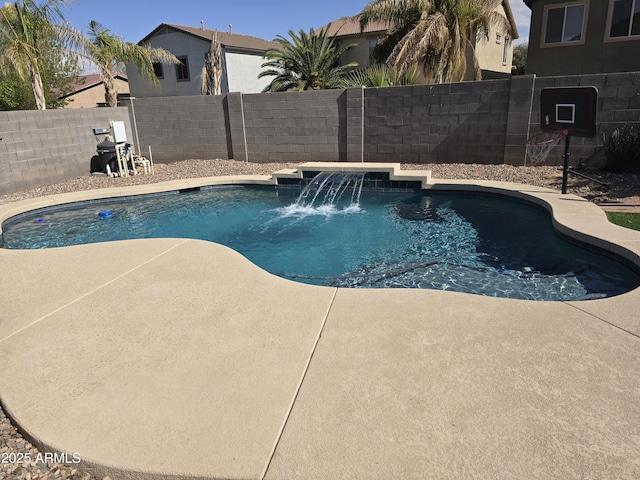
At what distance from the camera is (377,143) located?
1200 cm

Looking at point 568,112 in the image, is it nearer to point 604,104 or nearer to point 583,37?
point 604,104

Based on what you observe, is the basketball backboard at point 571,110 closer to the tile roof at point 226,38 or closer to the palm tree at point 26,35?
the palm tree at point 26,35

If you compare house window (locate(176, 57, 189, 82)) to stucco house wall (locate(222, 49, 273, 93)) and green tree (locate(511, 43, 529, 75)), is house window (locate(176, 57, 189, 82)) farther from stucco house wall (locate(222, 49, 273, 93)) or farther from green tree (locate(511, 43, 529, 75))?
green tree (locate(511, 43, 529, 75))

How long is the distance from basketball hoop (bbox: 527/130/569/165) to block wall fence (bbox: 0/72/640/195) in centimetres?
16

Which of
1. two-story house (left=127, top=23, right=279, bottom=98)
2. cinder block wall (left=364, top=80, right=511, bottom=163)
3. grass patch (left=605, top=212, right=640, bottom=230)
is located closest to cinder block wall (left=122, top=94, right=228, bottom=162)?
cinder block wall (left=364, top=80, right=511, bottom=163)

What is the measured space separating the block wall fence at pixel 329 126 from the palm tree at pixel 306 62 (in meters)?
7.78

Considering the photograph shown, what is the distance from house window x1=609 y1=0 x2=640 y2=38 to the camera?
46.5ft

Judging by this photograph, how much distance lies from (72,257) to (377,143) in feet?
29.0

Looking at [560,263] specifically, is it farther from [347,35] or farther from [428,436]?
[347,35]

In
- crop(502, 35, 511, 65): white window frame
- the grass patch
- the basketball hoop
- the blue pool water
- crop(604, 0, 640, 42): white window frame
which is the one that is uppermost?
crop(502, 35, 511, 65): white window frame

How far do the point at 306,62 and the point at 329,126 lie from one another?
9.36m

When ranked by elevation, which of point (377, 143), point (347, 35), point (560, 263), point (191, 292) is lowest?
point (560, 263)

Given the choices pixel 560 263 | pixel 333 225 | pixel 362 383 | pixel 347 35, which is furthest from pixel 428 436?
pixel 347 35

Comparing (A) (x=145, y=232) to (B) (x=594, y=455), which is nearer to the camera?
(B) (x=594, y=455)
